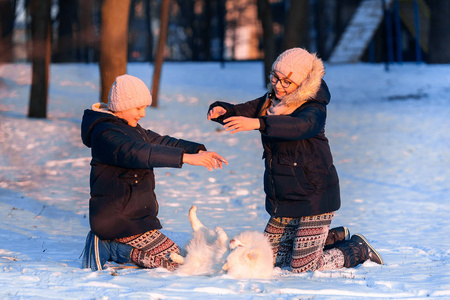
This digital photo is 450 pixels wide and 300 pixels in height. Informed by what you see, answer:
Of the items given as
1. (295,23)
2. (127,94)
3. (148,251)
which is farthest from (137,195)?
(295,23)

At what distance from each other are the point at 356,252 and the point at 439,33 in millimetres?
21275

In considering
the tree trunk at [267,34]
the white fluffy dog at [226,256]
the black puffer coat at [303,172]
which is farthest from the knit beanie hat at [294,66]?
the tree trunk at [267,34]

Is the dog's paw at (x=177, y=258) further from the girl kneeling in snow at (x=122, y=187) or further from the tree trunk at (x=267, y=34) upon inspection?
the tree trunk at (x=267, y=34)

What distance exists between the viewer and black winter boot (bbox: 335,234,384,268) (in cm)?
579

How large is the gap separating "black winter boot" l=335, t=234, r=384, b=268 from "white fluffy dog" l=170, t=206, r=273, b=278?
90cm

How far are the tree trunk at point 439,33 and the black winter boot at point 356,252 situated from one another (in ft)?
68.4

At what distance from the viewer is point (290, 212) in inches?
215

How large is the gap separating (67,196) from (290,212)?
536 cm

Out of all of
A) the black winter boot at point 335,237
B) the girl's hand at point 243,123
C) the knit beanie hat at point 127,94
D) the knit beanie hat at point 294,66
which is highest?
the knit beanie hat at point 294,66

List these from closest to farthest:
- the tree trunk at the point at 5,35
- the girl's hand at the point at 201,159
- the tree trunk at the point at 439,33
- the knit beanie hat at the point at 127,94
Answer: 1. the girl's hand at the point at 201,159
2. the knit beanie hat at the point at 127,94
3. the tree trunk at the point at 5,35
4. the tree trunk at the point at 439,33

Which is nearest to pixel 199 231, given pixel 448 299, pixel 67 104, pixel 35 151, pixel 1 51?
pixel 448 299

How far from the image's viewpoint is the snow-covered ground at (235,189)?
193 inches

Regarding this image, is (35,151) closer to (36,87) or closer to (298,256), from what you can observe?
(36,87)

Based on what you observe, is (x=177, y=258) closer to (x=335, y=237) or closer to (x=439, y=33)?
(x=335, y=237)
